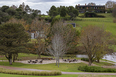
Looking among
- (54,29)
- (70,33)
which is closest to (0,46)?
(54,29)

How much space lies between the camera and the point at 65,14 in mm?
107812

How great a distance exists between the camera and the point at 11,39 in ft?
122

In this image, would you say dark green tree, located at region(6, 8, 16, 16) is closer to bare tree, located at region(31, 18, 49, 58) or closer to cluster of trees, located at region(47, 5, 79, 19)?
cluster of trees, located at region(47, 5, 79, 19)

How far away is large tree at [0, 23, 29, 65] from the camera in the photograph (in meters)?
36.5

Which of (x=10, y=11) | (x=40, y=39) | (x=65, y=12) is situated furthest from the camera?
(x=65, y=12)

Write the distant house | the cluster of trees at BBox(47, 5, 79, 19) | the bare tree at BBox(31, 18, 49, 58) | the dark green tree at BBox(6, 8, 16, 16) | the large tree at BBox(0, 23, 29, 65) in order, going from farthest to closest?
the distant house
the cluster of trees at BBox(47, 5, 79, 19)
the dark green tree at BBox(6, 8, 16, 16)
the bare tree at BBox(31, 18, 49, 58)
the large tree at BBox(0, 23, 29, 65)

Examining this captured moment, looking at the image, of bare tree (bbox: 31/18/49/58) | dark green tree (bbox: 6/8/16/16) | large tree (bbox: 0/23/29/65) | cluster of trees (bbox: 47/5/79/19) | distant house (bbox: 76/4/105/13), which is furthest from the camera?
distant house (bbox: 76/4/105/13)

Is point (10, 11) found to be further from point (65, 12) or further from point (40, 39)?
point (40, 39)

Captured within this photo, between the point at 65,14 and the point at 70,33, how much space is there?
5367 centimetres

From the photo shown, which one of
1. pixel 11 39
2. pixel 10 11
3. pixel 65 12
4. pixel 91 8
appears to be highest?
pixel 91 8

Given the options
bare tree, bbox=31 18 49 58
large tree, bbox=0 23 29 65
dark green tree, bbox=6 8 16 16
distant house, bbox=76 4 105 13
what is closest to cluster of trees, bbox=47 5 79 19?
distant house, bbox=76 4 105 13

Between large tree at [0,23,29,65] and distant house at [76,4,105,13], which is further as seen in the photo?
distant house at [76,4,105,13]

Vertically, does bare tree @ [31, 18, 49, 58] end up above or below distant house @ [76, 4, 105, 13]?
below

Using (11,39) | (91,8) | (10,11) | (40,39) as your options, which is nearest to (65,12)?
(10,11)
